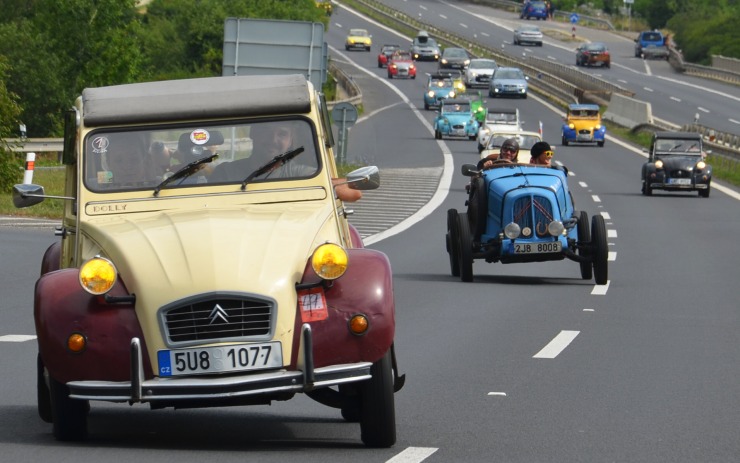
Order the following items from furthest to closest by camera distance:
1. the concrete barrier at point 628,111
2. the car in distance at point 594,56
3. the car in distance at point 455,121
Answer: the car in distance at point 594,56 → the concrete barrier at point 628,111 → the car in distance at point 455,121

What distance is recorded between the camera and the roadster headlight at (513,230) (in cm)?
1936

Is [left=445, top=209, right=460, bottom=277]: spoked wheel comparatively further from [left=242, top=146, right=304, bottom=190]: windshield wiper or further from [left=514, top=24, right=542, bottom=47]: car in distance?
[left=514, top=24, right=542, bottom=47]: car in distance

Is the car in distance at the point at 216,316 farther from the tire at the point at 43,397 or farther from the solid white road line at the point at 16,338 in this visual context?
the solid white road line at the point at 16,338

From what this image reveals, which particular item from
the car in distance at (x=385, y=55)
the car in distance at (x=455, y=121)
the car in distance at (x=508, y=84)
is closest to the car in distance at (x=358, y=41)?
the car in distance at (x=385, y=55)

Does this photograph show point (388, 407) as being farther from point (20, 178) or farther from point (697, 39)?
point (697, 39)

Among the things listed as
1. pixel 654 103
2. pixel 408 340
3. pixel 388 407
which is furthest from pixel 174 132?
pixel 654 103

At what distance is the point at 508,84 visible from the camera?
83.4 m

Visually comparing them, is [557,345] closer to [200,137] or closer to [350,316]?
[200,137]

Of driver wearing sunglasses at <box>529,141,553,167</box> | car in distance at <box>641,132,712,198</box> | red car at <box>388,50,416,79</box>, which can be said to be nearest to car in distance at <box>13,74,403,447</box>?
driver wearing sunglasses at <box>529,141,553,167</box>

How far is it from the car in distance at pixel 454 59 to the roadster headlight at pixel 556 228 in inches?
3177

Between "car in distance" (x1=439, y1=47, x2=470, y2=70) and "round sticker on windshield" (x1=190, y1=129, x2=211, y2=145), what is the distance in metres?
90.6

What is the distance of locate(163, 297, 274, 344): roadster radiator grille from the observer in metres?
7.84

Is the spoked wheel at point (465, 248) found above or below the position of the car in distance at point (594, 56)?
above

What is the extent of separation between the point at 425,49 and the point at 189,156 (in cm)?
10353
